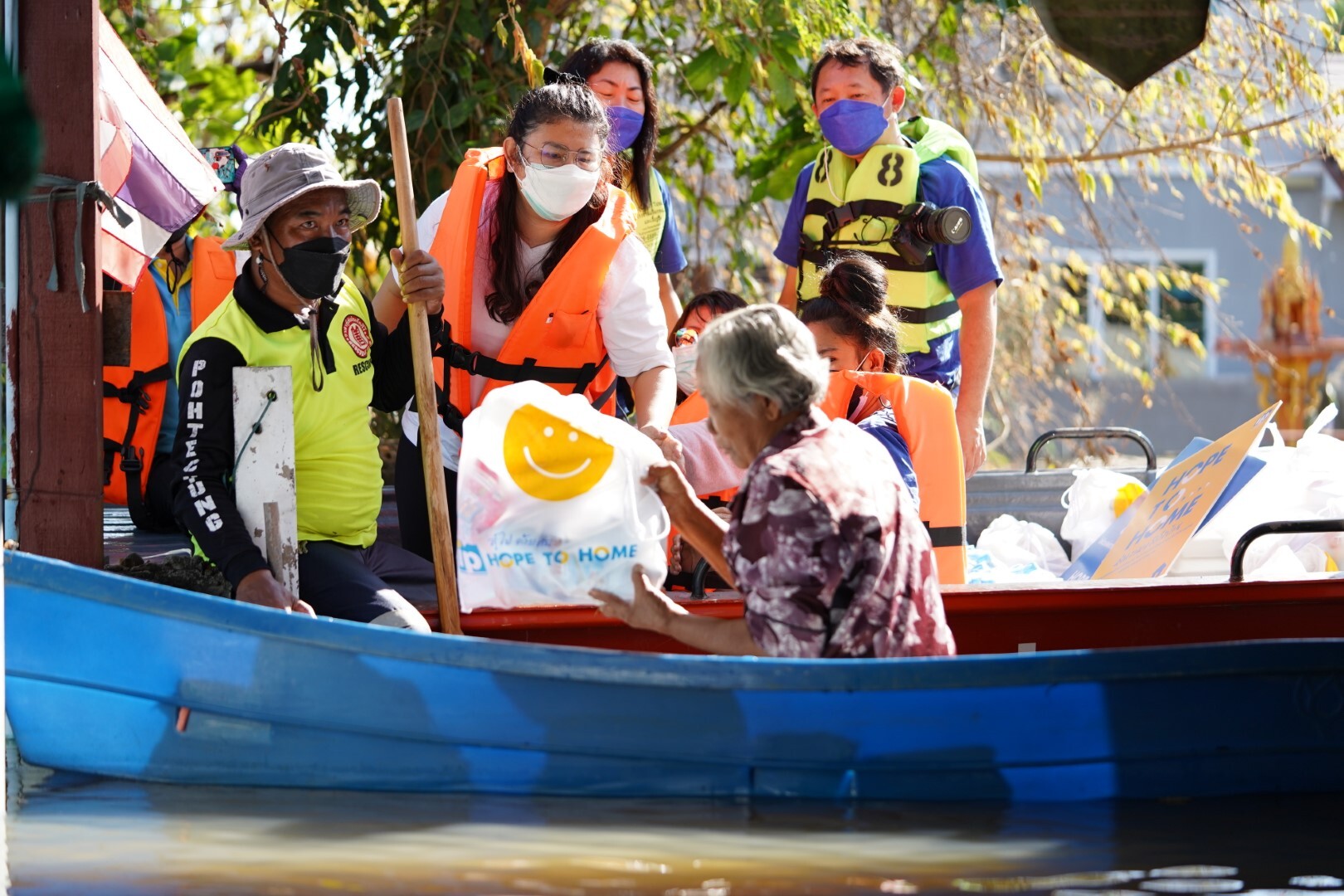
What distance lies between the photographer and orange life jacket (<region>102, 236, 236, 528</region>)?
514 centimetres

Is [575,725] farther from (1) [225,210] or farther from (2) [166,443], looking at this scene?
(1) [225,210]

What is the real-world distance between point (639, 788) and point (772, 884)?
57 centimetres

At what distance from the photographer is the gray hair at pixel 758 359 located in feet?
10.2

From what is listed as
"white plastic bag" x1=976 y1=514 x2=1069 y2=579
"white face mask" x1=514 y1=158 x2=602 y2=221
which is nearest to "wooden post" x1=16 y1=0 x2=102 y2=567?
"white face mask" x1=514 y1=158 x2=602 y2=221

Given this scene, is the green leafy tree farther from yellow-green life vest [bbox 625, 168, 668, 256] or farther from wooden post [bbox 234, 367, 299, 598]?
wooden post [bbox 234, 367, 299, 598]

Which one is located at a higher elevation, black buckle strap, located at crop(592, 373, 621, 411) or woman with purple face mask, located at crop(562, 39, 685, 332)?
woman with purple face mask, located at crop(562, 39, 685, 332)

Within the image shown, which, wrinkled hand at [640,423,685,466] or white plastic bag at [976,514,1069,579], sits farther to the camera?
white plastic bag at [976,514,1069,579]

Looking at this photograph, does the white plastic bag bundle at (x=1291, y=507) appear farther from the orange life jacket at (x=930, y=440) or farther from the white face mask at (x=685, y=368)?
the white face mask at (x=685, y=368)

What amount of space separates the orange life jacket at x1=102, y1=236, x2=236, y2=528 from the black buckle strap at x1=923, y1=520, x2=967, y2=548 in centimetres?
246

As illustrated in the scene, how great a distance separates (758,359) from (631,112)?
2157 mm

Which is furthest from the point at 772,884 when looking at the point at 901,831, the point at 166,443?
the point at 166,443

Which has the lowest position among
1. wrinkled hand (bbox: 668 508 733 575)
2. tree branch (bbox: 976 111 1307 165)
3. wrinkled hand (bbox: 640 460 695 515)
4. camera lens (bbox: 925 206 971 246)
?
wrinkled hand (bbox: 668 508 733 575)

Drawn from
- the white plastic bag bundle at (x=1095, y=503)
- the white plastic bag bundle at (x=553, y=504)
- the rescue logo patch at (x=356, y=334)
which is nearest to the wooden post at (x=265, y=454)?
the rescue logo patch at (x=356, y=334)

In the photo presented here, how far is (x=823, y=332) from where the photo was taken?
461 cm
